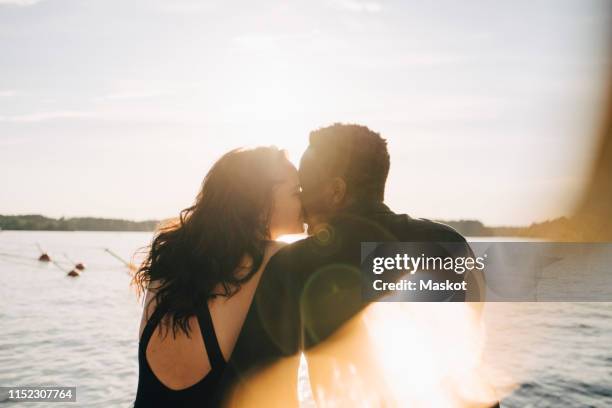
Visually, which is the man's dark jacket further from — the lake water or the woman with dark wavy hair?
the lake water

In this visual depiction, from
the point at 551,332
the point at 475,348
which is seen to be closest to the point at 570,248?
the point at 551,332

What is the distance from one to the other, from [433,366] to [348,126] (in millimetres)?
1206

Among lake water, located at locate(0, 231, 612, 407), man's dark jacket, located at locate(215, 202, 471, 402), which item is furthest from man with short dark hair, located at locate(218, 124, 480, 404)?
lake water, located at locate(0, 231, 612, 407)

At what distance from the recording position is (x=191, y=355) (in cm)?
265

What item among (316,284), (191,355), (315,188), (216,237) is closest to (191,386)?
(191,355)

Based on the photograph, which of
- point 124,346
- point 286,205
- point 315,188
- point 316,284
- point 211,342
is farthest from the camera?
point 124,346

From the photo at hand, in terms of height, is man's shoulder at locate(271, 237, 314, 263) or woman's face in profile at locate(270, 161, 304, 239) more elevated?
woman's face in profile at locate(270, 161, 304, 239)

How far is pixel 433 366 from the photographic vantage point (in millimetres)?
2508

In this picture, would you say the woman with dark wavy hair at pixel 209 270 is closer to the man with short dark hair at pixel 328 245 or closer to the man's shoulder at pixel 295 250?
the man with short dark hair at pixel 328 245

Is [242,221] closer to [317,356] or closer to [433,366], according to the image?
[317,356]

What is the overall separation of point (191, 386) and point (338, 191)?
3.92ft

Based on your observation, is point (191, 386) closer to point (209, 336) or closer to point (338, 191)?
point (209, 336)

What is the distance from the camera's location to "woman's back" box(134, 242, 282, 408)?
264 centimetres

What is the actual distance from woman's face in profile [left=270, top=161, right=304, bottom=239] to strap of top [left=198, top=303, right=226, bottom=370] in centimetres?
62
